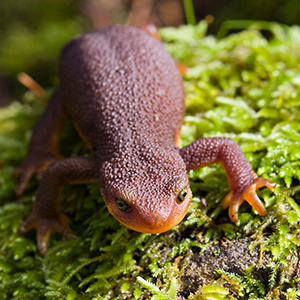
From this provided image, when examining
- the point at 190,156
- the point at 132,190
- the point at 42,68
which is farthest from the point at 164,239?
the point at 42,68

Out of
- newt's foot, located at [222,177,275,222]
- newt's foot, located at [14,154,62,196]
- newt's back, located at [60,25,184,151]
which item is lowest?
newt's foot, located at [14,154,62,196]

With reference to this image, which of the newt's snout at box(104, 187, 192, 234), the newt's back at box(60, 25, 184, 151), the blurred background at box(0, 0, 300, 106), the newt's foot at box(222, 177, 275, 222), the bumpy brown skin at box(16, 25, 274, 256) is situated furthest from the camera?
the blurred background at box(0, 0, 300, 106)

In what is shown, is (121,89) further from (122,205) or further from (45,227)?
(45,227)

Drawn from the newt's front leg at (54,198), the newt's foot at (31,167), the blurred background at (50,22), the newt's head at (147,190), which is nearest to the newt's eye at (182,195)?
the newt's head at (147,190)

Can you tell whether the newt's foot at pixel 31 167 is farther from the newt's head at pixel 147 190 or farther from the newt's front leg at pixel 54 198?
the newt's head at pixel 147 190

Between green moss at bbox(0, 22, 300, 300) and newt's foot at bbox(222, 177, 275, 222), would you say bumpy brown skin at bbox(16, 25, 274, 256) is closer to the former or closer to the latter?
newt's foot at bbox(222, 177, 275, 222)

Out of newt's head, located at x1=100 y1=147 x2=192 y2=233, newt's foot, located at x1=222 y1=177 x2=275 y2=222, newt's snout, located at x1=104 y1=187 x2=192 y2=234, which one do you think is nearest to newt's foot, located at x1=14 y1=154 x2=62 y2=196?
newt's head, located at x1=100 y1=147 x2=192 y2=233
